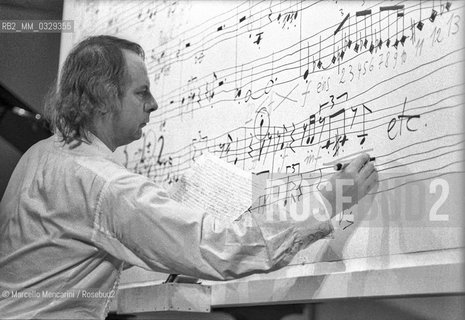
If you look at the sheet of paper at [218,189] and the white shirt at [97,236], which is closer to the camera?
the white shirt at [97,236]

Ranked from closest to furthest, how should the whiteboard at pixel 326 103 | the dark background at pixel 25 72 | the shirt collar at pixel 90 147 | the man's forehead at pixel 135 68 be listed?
the whiteboard at pixel 326 103 < the shirt collar at pixel 90 147 < the man's forehead at pixel 135 68 < the dark background at pixel 25 72

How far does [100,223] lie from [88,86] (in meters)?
0.34

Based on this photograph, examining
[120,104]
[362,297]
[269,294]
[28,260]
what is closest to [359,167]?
[362,297]

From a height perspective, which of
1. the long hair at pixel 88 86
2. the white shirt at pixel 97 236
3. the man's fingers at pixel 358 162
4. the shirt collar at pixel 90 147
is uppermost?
the long hair at pixel 88 86

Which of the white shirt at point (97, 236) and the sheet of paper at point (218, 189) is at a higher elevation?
the sheet of paper at point (218, 189)

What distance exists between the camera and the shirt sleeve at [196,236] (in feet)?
4.23

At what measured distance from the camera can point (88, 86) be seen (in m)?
1.56

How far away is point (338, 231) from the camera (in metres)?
1.44

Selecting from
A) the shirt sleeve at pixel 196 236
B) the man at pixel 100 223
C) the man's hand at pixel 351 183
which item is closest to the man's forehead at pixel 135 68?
the man at pixel 100 223

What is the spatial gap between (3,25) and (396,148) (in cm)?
133

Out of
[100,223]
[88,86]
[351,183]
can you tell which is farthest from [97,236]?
[351,183]

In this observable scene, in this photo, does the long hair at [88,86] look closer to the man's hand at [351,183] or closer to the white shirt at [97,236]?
the white shirt at [97,236]

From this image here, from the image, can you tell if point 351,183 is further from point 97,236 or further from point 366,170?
point 97,236

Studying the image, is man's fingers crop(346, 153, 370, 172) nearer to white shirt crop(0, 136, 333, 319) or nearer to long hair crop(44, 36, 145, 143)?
white shirt crop(0, 136, 333, 319)
